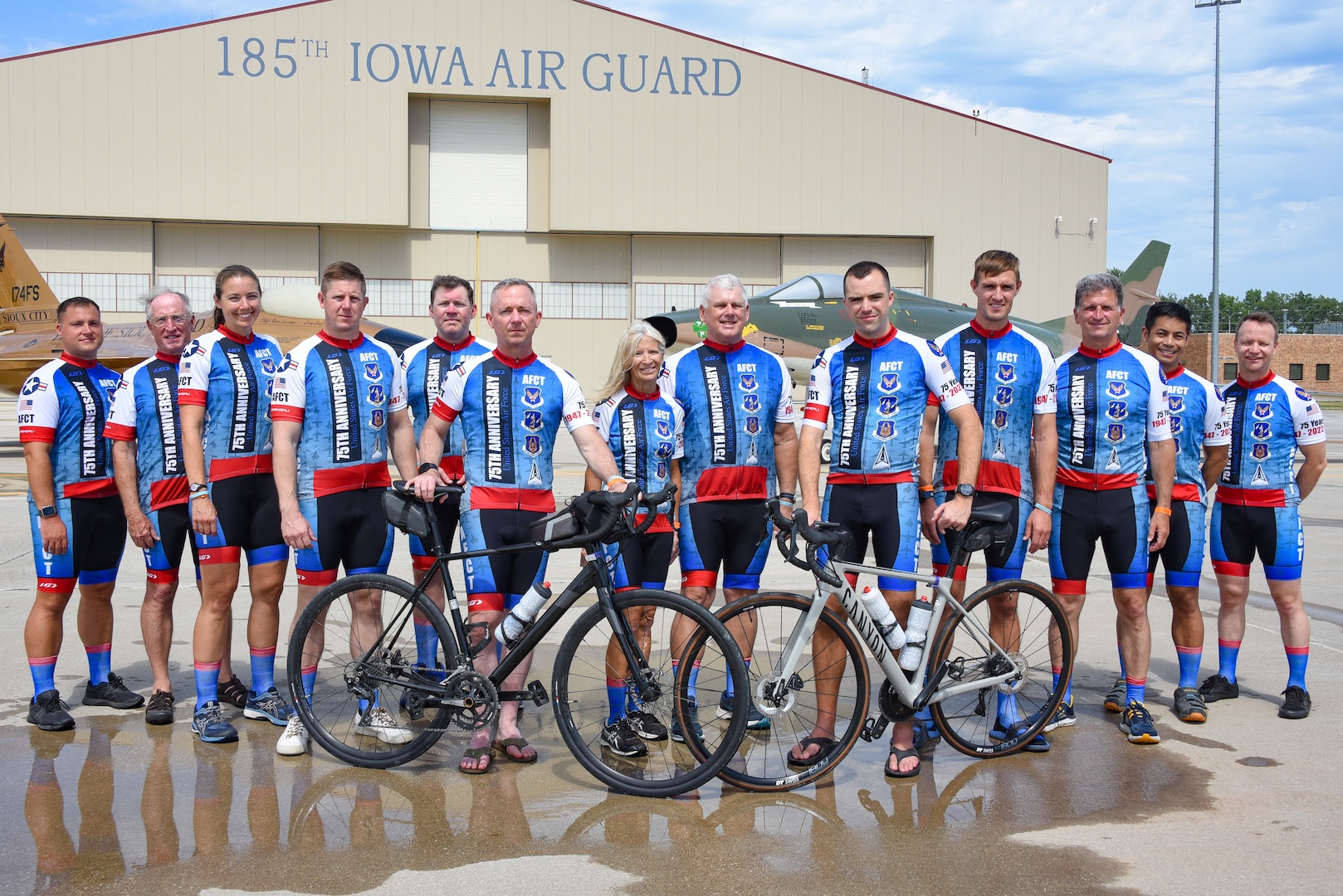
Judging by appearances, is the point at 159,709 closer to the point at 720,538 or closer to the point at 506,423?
the point at 506,423

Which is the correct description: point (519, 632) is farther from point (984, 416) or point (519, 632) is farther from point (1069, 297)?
point (1069, 297)

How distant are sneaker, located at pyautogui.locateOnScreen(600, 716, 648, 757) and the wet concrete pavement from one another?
235 mm

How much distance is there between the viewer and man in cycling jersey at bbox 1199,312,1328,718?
5242 millimetres

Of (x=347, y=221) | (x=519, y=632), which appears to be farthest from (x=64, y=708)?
(x=347, y=221)

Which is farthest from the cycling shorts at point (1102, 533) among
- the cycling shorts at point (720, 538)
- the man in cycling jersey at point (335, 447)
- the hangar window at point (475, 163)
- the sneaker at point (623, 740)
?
the hangar window at point (475, 163)

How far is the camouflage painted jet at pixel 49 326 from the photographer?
19688mm

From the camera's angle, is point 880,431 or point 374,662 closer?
point 374,662

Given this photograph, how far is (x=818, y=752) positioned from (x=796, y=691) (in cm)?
29

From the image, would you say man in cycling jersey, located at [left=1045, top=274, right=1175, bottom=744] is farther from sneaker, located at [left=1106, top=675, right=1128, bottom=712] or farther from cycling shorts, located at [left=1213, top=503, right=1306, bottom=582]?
cycling shorts, located at [left=1213, top=503, right=1306, bottom=582]

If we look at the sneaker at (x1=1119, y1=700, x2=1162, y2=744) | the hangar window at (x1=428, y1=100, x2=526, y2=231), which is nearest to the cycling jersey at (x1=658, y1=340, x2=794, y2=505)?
the sneaker at (x1=1119, y1=700, x2=1162, y2=744)

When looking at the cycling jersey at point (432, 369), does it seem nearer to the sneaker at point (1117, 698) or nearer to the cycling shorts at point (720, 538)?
the cycling shorts at point (720, 538)

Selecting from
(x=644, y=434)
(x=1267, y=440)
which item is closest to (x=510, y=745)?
(x=644, y=434)

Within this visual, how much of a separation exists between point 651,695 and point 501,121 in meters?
30.7

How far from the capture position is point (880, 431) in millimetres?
4438
